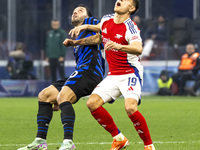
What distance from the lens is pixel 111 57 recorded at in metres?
6.59

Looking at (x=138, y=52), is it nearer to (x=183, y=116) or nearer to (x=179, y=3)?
(x=183, y=116)

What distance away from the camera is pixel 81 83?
670cm

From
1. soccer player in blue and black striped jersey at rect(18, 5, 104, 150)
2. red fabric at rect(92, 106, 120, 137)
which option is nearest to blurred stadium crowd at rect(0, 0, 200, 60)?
soccer player in blue and black striped jersey at rect(18, 5, 104, 150)

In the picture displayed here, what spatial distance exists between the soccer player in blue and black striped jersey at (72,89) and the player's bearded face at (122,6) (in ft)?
2.04

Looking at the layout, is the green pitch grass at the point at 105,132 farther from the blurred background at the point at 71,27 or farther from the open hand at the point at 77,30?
the blurred background at the point at 71,27

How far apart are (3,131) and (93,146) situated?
2.11m

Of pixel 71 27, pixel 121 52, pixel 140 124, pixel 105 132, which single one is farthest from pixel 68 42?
pixel 71 27

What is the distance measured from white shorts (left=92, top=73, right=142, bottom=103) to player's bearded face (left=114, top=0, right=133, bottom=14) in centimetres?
75

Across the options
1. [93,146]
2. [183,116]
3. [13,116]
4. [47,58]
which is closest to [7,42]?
[47,58]

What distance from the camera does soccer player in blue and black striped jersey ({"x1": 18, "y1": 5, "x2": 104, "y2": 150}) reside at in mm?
6363

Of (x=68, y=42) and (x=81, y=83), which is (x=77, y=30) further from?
(x=81, y=83)

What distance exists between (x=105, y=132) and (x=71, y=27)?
9637 mm

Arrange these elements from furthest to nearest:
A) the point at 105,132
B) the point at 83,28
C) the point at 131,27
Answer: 1. the point at 105,132
2. the point at 83,28
3. the point at 131,27

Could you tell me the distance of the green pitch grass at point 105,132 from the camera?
7070mm
